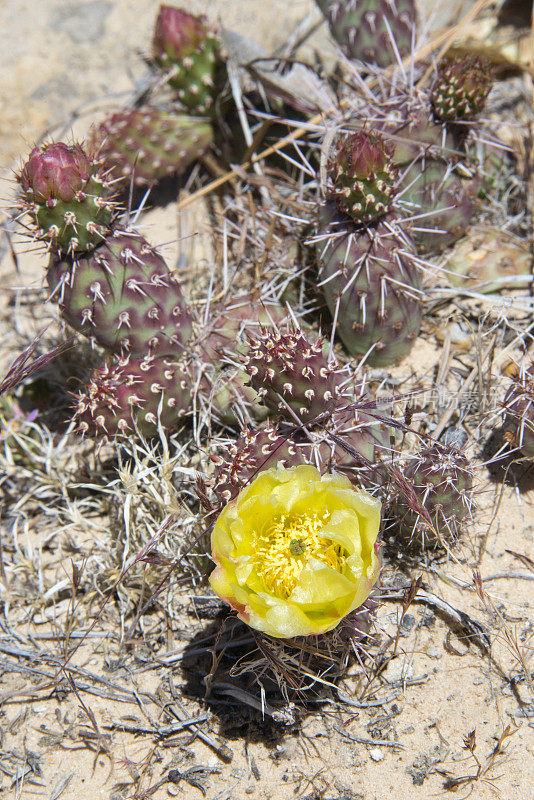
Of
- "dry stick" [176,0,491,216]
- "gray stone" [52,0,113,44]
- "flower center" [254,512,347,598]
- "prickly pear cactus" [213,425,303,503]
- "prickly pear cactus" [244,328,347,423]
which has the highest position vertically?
"gray stone" [52,0,113,44]

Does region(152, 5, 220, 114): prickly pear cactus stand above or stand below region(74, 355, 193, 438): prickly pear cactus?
above

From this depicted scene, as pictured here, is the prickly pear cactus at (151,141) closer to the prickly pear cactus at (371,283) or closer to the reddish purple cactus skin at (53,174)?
Answer: the reddish purple cactus skin at (53,174)

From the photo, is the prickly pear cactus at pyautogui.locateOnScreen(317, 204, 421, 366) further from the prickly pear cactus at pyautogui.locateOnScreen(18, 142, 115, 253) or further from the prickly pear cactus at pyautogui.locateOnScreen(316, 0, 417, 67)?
the prickly pear cactus at pyautogui.locateOnScreen(316, 0, 417, 67)

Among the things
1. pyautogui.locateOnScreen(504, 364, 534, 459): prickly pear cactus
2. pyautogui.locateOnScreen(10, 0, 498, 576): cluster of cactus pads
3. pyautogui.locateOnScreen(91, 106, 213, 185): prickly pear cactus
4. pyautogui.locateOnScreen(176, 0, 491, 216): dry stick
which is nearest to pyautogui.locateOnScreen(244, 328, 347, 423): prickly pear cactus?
pyautogui.locateOnScreen(10, 0, 498, 576): cluster of cactus pads

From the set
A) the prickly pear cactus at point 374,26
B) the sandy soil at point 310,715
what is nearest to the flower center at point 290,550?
the sandy soil at point 310,715

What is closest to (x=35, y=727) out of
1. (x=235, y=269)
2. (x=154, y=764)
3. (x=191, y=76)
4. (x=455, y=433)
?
(x=154, y=764)

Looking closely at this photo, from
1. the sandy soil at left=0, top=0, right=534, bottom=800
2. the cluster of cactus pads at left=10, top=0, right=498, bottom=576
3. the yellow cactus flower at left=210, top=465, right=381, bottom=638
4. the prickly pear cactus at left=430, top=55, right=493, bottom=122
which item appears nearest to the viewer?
the yellow cactus flower at left=210, top=465, right=381, bottom=638
